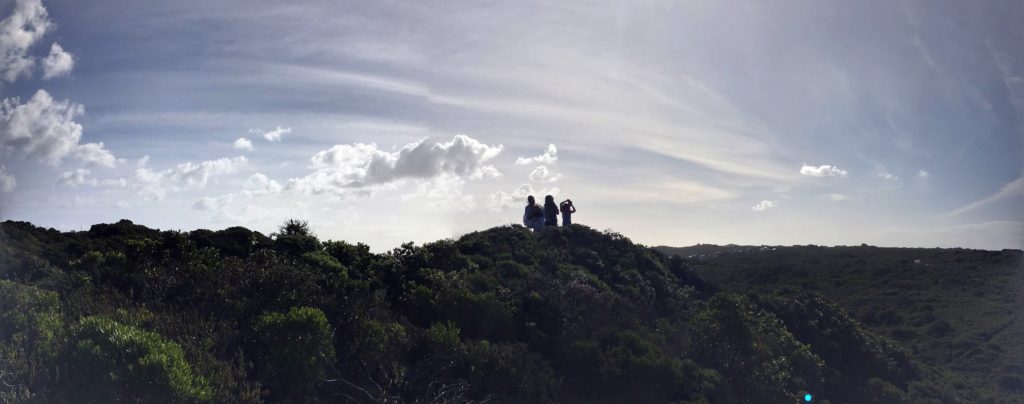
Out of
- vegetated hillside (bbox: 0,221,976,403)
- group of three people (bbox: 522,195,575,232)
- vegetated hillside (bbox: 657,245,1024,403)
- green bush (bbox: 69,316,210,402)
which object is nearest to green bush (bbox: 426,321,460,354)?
vegetated hillside (bbox: 0,221,976,403)

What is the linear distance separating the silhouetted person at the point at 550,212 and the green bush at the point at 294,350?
1309 centimetres

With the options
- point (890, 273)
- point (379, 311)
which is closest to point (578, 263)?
point (379, 311)

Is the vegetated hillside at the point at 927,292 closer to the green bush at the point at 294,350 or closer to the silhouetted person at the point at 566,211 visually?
the silhouetted person at the point at 566,211

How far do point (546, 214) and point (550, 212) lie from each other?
0.14 metres

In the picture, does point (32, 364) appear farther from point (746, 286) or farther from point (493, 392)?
point (746, 286)

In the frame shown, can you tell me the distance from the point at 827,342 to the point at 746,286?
15404 millimetres

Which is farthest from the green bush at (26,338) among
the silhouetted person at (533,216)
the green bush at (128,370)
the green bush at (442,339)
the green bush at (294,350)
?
the silhouetted person at (533,216)

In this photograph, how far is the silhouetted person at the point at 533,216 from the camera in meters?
19.5

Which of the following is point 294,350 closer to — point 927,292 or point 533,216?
point 533,216

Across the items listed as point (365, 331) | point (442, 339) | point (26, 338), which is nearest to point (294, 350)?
point (365, 331)

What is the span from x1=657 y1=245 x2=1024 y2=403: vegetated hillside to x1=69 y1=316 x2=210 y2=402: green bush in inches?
792

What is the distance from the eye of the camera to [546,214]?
20.5 meters

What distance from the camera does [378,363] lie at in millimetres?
7930

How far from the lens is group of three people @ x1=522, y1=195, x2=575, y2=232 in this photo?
64.0 ft
